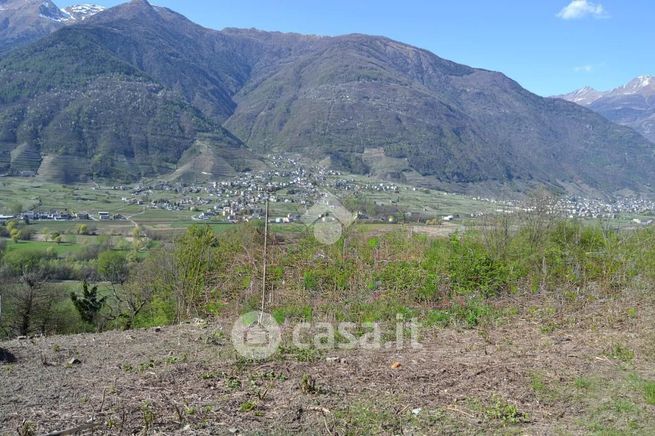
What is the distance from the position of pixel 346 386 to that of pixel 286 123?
10276 cm

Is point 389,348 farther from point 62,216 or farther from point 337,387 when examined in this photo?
point 62,216

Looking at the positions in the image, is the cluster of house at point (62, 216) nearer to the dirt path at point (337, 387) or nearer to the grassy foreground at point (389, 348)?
the grassy foreground at point (389, 348)

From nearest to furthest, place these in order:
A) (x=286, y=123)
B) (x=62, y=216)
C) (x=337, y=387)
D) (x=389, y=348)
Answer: (x=337, y=387)
(x=389, y=348)
(x=62, y=216)
(x=286, y=123)

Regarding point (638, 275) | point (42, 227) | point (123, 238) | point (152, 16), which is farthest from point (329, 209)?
point (152, 16)

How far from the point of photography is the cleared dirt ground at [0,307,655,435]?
13.9ft

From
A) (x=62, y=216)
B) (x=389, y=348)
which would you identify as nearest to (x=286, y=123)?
(x=62, y=216)

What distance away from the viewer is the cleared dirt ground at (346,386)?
425 centimetres

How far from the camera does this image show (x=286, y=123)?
105312mm

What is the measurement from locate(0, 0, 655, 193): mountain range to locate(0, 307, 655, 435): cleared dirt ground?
2226 inches

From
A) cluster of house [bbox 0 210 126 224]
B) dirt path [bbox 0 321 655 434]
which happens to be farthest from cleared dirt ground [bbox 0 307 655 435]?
cluster of house [bbox 0 210 126 224]

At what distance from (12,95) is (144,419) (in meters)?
87.6

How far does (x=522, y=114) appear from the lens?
139 meters

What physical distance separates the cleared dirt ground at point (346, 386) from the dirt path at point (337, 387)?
16 millimetres

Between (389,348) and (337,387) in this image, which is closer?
(337,387)
